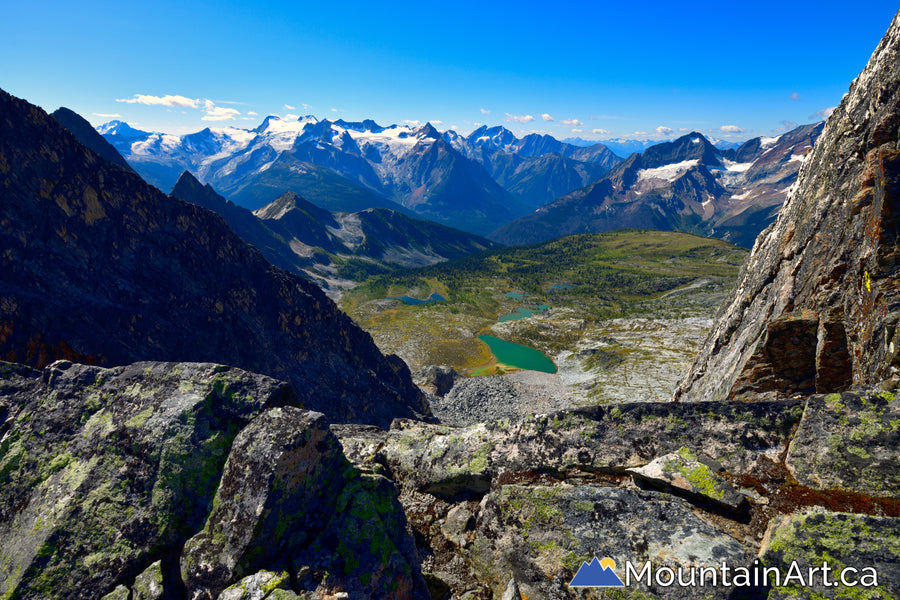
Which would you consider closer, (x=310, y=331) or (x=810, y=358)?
(x=810, y=358)

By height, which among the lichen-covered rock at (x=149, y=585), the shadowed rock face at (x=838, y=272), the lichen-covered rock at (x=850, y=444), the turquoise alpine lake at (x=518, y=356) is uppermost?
the shadowed rock face at (x=838, y=272)

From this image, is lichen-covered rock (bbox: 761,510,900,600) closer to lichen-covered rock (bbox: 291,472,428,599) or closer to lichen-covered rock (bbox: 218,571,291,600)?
lichen-covered rock (bbox: 291,472,428,599)

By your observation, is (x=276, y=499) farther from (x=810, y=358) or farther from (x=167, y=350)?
(x=167, y=350)

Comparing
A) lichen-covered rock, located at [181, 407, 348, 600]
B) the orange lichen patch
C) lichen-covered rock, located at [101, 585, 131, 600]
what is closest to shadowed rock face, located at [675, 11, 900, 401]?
lichen-covered rock, located at [181, 407, 348, 600]

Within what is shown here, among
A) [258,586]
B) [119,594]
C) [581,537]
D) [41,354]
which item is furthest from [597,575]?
[41,354]

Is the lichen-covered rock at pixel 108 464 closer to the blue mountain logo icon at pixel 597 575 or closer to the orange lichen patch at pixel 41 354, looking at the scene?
the blue mountain logo icon at pixel 597 575

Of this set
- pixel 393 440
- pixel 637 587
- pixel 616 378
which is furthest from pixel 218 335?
pixel 616 378

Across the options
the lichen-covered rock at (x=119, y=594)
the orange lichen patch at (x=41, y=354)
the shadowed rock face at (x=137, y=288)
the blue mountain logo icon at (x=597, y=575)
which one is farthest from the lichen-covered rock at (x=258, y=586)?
the shadowed rock face at (x=137, y=288)

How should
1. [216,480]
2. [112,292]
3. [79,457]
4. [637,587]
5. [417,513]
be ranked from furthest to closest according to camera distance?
1. [112,292]
2. [417,513]
3. [79,457]
4. [216,480]
5. [637,587]
